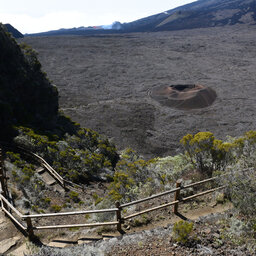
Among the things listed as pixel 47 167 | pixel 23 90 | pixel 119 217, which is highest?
pixel 23 90

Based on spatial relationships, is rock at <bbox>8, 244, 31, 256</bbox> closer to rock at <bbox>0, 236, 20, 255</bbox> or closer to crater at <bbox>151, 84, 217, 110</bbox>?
rock at <bbox>0, 236, 20, 255</bbox>

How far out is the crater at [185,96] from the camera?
3125 centimetres

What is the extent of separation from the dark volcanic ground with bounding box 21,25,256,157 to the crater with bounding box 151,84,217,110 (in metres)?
1.09

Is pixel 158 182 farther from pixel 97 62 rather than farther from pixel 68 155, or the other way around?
pixel 97 62

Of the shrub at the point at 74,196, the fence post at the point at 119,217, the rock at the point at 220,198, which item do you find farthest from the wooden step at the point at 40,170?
the rock at the point at 220,198

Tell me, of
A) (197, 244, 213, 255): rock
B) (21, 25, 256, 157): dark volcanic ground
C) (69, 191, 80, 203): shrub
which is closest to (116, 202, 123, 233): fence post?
(197, 244, 213, 255): rock

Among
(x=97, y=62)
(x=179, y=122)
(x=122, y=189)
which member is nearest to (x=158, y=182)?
(x=122, y=189)

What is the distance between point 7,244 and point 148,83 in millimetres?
36507

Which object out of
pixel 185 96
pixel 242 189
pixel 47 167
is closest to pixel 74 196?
pixel 47 167

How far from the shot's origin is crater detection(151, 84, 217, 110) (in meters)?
31.2

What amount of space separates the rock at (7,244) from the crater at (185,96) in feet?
87.7

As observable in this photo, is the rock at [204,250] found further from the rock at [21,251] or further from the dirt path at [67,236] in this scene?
the rock at [21,251]

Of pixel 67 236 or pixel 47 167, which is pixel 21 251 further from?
pixel 47 167

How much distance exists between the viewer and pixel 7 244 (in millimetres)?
6047
